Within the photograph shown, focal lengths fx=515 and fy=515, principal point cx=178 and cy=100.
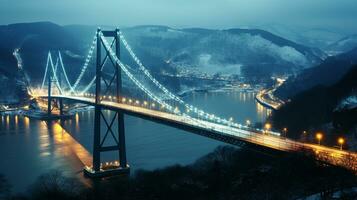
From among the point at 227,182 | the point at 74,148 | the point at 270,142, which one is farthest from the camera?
the point at 74,148

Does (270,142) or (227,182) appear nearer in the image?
(270,142)

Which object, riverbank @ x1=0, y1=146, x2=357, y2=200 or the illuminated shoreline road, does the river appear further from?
the illuminated shoreline road

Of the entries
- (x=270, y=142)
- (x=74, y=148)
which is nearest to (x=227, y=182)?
(x=270, y=142)

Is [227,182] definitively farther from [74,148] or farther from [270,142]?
[74,148]

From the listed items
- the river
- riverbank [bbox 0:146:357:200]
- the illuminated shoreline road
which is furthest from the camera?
the river

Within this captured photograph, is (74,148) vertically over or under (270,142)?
under

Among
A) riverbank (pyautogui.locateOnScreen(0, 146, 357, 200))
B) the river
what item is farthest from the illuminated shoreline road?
the river

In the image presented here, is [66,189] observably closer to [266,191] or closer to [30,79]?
[266,191]

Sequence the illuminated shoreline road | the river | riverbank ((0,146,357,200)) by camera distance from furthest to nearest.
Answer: the river, the illuminated shoreline road, riverbank ((0,146,357,200))

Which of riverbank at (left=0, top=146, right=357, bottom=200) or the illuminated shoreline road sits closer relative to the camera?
riverbank at (left=0, top=146, right=357, bottom=200)
